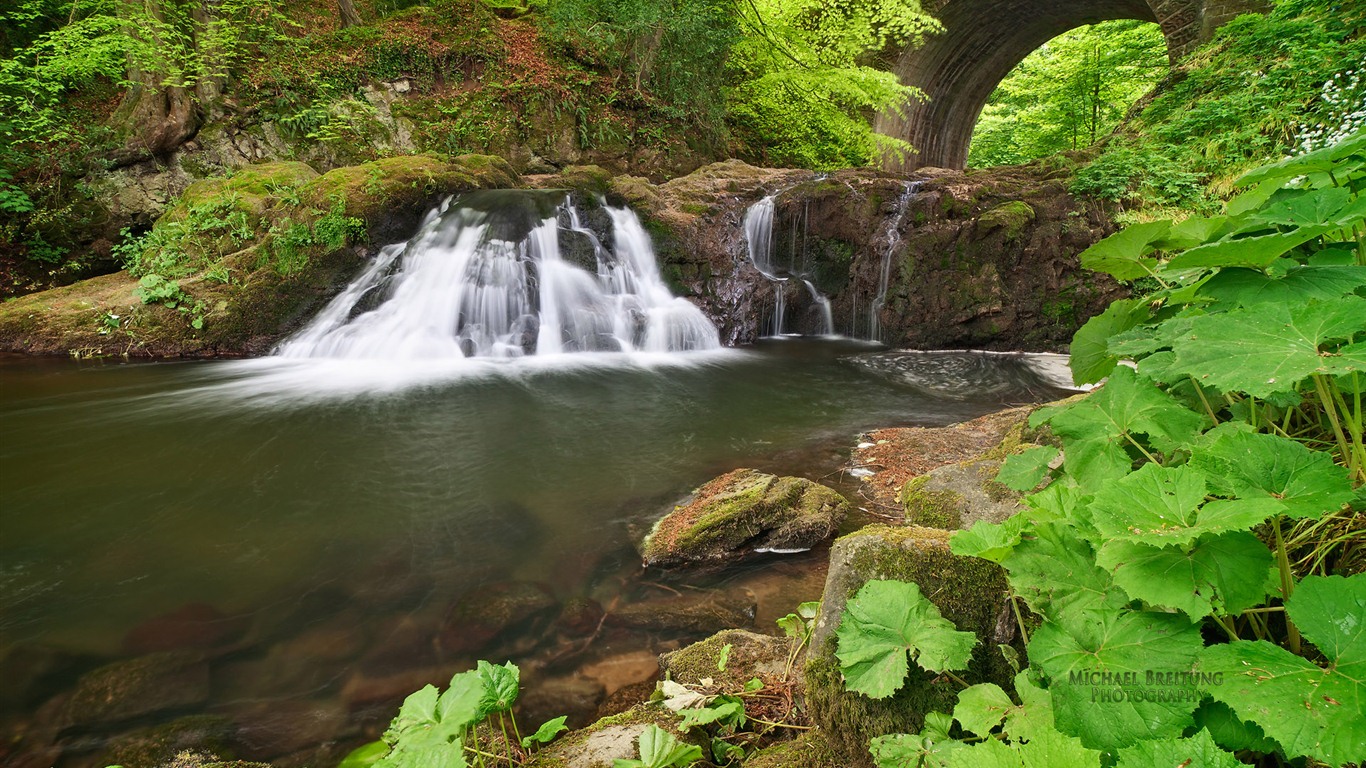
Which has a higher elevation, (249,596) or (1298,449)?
(1298,449)

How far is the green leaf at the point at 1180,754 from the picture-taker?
649mm

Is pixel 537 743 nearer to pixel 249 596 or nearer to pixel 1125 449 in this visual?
pixel 1125 449

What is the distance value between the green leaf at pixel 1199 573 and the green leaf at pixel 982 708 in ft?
1.22

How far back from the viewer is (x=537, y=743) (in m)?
1.94

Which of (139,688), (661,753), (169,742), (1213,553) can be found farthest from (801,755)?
(139,688)

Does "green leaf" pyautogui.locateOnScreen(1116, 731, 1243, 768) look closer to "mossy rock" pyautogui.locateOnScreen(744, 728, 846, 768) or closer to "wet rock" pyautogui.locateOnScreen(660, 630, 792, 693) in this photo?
"mossy rock" pyautogui.locateOnScreen(744, 728, 846, 768)

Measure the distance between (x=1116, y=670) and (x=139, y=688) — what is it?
3498 mm

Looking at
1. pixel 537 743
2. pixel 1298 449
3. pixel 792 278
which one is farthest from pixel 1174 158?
pixel 537 743

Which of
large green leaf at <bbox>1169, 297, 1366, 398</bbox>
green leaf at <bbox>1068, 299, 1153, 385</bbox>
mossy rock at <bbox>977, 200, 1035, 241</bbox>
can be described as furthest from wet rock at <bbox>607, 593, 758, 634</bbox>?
mossy rock at <bbox>977, 200, 1035, 241</bbox>

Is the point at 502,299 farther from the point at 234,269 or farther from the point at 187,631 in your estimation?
the point at 187,631

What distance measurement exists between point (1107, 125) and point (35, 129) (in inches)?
979

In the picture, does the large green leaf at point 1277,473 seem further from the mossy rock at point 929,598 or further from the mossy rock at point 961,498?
the mossy rock at point 961,498

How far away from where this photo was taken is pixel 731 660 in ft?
6.82

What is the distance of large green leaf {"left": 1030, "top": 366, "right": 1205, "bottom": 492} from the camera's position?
1235mm
